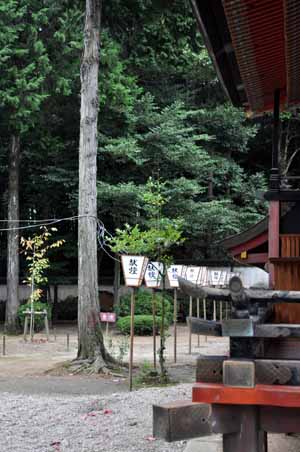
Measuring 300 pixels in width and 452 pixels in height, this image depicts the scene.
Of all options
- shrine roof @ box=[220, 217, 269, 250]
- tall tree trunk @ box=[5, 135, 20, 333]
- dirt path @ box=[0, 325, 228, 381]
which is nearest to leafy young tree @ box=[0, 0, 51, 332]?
tall tree trunk @ box=[5, 135, 20, 333]

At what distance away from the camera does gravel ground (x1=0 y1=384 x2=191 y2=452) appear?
6.01 meters

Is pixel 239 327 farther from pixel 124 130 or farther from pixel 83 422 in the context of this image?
pixel 124 130

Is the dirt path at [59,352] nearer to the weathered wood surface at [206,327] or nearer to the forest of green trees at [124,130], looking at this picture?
the forest of green trees at [124,130]

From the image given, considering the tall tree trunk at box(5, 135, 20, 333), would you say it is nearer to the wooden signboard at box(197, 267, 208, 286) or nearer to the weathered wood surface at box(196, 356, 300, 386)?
the wooden signboard at box(197, 267, 208, 286)

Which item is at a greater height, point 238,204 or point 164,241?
point 238,204

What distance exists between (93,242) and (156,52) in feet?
21.3

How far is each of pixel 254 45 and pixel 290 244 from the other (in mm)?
1745

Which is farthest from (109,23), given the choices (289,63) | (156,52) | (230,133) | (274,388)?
(274,388)

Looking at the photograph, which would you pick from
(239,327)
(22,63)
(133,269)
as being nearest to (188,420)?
(239,327)

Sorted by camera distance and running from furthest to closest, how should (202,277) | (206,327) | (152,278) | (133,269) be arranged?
(202,277), (152,278), (133,269), (206,327)

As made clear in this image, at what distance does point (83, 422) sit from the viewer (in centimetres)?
712

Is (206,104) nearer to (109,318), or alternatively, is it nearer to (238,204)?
(238,204)

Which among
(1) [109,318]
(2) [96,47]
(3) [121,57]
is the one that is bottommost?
(1) [109,318]

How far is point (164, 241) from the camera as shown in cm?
1099
